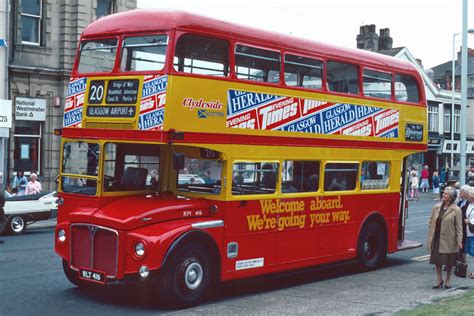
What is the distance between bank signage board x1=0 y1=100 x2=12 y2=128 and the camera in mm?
26516

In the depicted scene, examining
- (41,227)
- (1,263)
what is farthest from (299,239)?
(41,227)

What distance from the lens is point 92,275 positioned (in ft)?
34.7

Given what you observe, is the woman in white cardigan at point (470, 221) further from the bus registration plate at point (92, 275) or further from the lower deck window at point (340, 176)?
the bus registration plate at point (92, 275)

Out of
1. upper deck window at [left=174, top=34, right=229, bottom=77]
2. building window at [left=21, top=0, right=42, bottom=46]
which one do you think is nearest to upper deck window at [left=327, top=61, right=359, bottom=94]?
upper deck window at [left=174, top=34, right=229, bottom=77]

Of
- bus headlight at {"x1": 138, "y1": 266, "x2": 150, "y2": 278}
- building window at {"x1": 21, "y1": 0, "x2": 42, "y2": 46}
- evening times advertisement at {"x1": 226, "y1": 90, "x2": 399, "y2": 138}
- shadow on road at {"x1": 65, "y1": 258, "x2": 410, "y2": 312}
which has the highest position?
building window at {"x1": 21, "y1": 0, "x2": 42, "y2": 46}

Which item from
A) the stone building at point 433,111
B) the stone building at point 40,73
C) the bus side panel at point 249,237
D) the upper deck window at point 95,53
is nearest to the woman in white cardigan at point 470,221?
the bus side panel at point 249,237

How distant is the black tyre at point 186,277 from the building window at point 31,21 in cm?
2017

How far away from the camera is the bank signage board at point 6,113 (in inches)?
1044

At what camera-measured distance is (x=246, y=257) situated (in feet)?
38.6

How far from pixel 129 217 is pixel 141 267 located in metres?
0.73

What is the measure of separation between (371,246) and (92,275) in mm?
6480

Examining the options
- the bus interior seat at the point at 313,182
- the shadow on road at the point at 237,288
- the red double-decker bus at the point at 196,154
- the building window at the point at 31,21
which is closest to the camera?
the red double-decker bus at the point at 196,154

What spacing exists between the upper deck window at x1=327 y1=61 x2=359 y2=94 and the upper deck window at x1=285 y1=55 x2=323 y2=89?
0.29m

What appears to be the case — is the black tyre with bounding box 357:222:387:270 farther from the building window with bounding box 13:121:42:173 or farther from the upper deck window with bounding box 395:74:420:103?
the building window with bounding box 13:121:42:173
